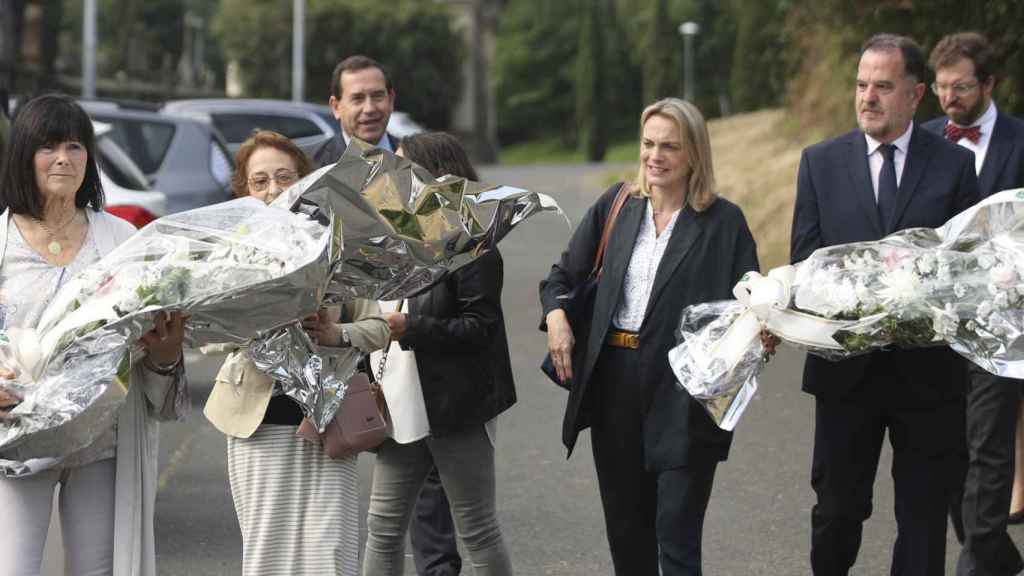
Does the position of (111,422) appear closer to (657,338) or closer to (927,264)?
(657,338)

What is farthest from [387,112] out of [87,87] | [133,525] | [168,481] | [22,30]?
[22,30]

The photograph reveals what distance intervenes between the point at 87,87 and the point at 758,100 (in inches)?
889

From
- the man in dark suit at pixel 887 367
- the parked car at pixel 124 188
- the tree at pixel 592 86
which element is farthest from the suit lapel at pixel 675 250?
the tree at pixel 592 86

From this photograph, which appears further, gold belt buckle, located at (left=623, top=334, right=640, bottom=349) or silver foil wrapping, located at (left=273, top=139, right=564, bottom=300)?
gold belt buckle, located at (left=623, top=334, right=640, bottom=349)

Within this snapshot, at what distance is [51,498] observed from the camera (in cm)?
474

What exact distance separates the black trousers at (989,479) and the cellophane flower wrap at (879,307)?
1.43m

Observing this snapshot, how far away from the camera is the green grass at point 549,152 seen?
71.5m

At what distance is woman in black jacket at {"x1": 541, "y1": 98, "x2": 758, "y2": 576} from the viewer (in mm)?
5430

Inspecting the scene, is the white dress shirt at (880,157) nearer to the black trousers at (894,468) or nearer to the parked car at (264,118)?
the black trousers at (894,468)

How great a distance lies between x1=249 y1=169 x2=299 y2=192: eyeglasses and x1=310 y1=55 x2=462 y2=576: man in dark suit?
4.18ft

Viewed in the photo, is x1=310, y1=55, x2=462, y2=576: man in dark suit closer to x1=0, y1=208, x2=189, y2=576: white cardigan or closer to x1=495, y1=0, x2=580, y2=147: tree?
x1=0, y1=208, x2=189, y2=576: white cardigan

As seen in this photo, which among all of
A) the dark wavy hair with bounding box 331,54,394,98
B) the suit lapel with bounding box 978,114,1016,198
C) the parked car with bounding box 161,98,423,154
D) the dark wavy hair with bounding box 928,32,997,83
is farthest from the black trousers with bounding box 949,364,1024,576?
the parked car with bounding box 161,98,423,154

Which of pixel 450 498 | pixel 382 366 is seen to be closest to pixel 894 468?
pixel 450 498

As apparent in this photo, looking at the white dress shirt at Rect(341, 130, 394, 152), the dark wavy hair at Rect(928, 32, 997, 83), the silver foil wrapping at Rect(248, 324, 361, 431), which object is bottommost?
the silver foil wrapping at Rect(248, 324, 361, 431)
